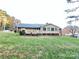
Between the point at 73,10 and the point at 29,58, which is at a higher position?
the point at 73,10

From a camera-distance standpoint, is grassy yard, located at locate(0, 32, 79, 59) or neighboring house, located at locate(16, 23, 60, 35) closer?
grassy yard, located at locate(0, 32, 79, 59)

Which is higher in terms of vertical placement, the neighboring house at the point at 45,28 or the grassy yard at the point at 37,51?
the neighboring house at the point at 45,28

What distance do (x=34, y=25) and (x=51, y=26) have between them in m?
5.59

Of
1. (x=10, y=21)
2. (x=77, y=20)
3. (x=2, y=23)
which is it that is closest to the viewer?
(x=77, y=20)

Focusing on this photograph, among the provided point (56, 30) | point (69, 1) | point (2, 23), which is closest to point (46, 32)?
point (56, 30)

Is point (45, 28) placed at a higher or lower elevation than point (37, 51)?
higher

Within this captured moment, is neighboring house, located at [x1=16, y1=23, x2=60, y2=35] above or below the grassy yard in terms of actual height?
above

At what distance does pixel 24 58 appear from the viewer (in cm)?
1341

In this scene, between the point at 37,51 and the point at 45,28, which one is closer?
the point at 37,51

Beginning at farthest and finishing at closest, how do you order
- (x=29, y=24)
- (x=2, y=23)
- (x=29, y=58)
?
(x=2, y=23)
(x=29, y=24)
(x=29, y=58)

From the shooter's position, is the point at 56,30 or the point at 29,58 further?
the point at 56,30

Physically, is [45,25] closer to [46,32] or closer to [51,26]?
[51,26]

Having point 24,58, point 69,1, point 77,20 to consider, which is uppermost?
point 69,1

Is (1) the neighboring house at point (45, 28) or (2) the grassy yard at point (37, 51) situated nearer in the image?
(2) the grassy yard at point (37, 51)
